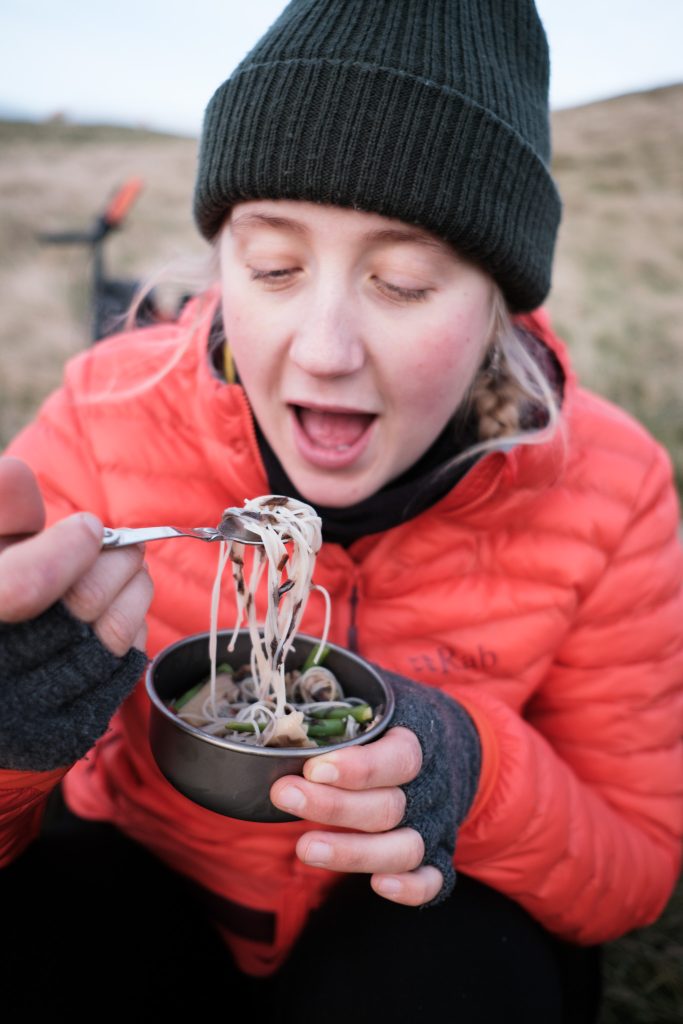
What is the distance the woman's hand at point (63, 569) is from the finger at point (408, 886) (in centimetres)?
70

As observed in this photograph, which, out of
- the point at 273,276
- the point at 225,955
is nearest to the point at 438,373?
the point at 273,276

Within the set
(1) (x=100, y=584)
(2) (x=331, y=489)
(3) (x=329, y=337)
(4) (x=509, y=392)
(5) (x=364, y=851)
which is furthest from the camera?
(4) (x=509, y=392)

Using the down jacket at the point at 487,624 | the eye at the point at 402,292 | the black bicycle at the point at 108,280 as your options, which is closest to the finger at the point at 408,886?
the down jacket at the point at 487,624

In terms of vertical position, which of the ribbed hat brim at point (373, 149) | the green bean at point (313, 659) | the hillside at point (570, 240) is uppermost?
the ribbed hat brim at point (373, 149)

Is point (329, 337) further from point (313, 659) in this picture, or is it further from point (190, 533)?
point (313, 659)

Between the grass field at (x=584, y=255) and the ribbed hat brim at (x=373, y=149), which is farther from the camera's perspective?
the grass field at (x=584, y=255)

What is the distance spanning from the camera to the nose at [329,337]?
1.75m

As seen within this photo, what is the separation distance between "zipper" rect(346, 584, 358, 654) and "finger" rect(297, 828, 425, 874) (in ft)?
2.29

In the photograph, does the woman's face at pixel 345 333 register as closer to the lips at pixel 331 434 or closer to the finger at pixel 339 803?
the lips at pixel 331 434

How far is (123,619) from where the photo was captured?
4.17 ft

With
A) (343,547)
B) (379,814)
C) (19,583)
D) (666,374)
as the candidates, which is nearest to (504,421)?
(343,547)

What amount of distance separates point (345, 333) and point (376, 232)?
253mm

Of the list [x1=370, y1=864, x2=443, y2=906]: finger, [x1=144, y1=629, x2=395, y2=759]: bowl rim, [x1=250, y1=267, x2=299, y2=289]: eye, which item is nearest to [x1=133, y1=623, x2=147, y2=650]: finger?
[x1=144, y1=629, x2=395, y2=759]: bowl rim

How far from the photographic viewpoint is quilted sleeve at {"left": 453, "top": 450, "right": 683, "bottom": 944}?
2.03 meters
